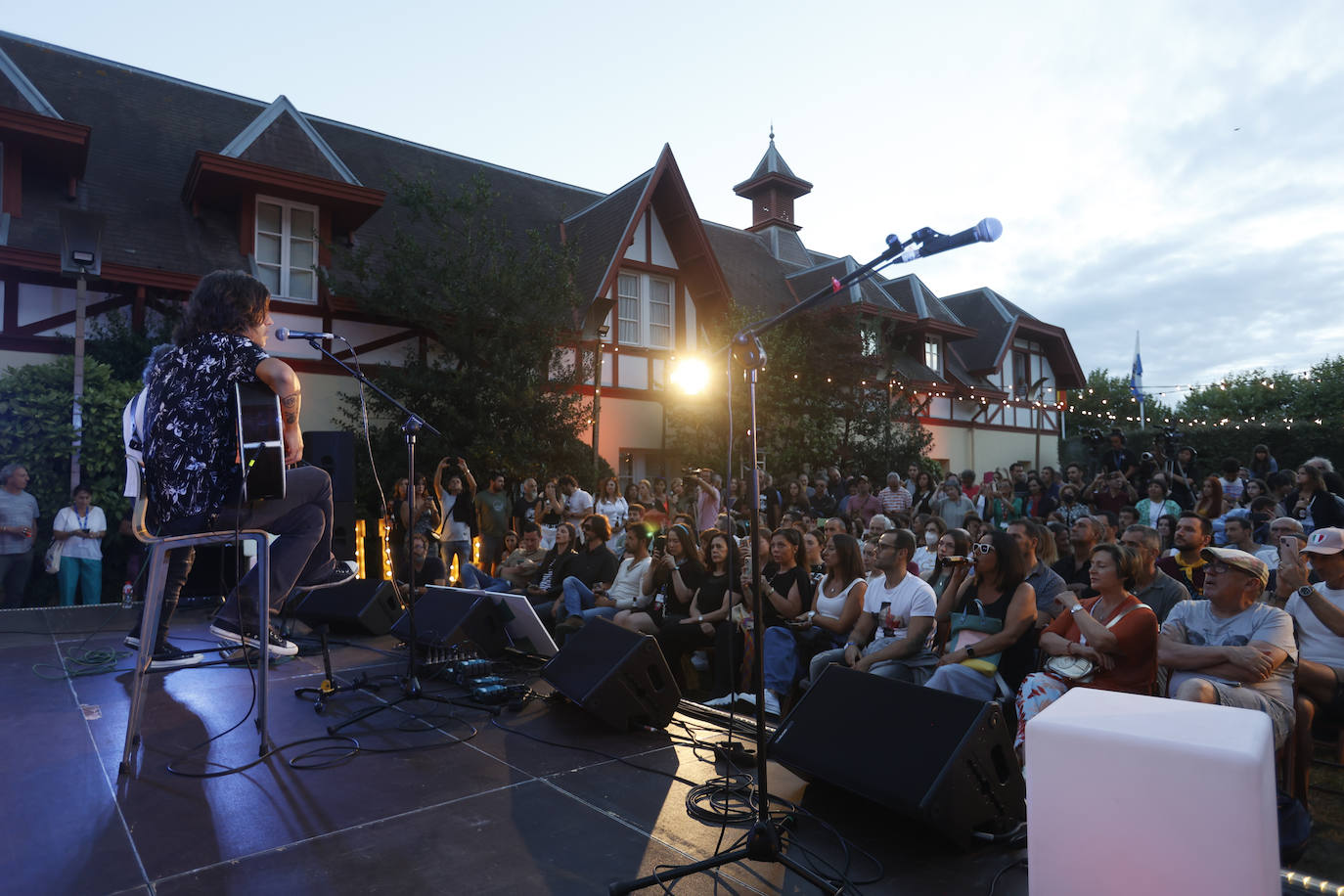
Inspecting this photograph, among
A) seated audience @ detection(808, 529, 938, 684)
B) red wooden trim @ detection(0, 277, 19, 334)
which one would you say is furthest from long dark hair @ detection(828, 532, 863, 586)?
red wooden trim @ detection(0, 277, 19, 334)

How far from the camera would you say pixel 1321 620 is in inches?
161

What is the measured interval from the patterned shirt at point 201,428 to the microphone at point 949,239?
263 cm

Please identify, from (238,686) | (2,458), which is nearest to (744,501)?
(238,686)

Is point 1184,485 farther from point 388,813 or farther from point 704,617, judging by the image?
point 388,813

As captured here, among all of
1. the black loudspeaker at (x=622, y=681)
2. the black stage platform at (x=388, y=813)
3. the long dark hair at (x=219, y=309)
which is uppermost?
the long dark hair at (x=219, y=309)

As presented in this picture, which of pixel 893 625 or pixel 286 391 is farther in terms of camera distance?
pixel 893 625

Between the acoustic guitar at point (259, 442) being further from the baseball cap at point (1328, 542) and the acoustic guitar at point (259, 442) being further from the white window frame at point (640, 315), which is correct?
the white window frame at point (640, 315)

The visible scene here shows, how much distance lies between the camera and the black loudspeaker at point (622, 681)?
13.3 feet

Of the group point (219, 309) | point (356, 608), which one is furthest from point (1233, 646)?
point (356, 608)

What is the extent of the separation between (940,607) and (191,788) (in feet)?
13.0

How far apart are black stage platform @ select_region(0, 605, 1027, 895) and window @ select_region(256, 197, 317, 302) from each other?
9077 mm

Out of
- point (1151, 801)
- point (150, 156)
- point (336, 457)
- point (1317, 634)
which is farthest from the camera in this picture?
point (150, 156)

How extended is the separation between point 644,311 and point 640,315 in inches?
4.9

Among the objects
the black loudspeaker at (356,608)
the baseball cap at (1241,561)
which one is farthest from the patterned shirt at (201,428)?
the baseball cap at (1241,561)
